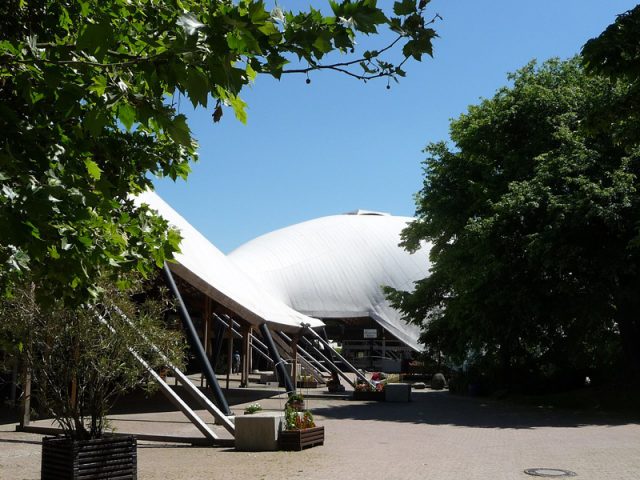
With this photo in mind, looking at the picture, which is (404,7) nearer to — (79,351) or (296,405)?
(79,351)

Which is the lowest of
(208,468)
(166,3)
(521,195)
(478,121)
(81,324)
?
(208,468)

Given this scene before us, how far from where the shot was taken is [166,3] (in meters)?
6.10

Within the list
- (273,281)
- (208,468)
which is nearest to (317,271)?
(273,281)

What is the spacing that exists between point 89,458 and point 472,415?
15.6 m

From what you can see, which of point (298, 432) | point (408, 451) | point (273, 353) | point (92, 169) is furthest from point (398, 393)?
point (92, 169)

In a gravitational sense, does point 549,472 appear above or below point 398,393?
below

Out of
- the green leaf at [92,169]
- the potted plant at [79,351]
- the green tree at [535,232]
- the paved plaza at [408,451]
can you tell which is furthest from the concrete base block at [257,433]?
the green tree at [535,232]

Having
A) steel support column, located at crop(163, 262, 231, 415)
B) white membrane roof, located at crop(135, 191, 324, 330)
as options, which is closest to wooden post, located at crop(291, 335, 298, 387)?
white membrane roof, located at crop(135, 191, 324, 330)

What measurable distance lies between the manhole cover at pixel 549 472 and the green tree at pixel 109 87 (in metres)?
6.90

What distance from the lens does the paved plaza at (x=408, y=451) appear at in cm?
1129

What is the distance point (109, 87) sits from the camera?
457cm

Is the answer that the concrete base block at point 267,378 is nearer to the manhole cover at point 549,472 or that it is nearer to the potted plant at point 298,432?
the potted plant at point 298,432

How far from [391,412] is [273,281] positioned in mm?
49192

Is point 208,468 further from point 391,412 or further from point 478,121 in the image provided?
point 478,121
